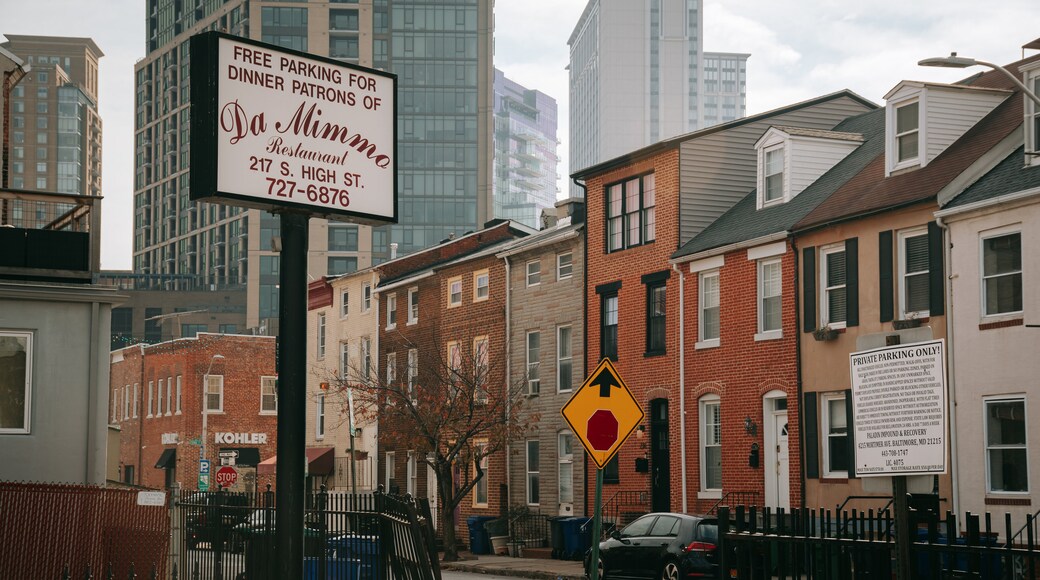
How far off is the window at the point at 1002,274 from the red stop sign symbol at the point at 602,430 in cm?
1214

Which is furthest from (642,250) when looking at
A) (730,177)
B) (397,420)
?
(397,420)

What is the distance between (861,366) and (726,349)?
81.2ft

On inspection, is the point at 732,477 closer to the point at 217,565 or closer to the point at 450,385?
the point at 450,385

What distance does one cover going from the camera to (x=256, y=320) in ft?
454

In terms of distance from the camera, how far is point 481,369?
140 ft

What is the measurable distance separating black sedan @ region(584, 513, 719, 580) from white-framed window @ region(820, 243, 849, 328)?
674 cm

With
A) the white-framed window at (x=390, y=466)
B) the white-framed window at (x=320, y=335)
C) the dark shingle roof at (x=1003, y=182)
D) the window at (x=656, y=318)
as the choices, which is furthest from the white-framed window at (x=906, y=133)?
the white-framed window at (x=320, y=335)

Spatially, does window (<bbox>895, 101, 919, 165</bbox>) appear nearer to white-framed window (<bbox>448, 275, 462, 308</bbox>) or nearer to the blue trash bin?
the blue trash bin

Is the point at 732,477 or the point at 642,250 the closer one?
the point at 732,477

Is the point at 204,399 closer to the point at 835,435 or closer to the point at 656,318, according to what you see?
the point at 656,318

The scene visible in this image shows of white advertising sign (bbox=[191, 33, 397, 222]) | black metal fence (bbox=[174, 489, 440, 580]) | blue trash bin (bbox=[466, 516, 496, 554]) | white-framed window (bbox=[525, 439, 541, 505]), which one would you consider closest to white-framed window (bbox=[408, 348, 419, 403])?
white-framed window (bbox=[525, 439, 541, 505])

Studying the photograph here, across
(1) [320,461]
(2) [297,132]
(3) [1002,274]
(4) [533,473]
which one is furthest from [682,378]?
(1) [320,461]

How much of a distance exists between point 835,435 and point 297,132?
20.6 m

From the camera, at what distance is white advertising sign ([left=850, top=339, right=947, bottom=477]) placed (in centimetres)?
809
